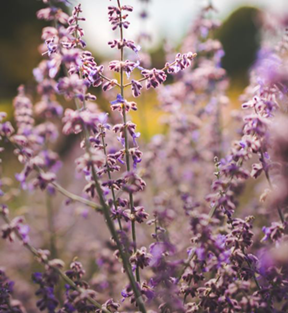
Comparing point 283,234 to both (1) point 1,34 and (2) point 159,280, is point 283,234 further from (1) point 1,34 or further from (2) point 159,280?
(1) point 1,34

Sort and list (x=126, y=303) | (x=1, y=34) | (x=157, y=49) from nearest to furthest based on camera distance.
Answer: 1. (x=126, y=303)
2. (x=1, y=34)
3. (x=157, y=49)

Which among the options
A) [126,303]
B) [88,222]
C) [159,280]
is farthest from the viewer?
[88,222]

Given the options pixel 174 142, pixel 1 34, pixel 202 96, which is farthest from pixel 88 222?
pixel 1 34

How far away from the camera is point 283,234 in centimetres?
159

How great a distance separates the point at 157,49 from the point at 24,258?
18.8 meters

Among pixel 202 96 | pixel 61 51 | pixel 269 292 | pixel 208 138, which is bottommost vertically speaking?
pixel 269 292

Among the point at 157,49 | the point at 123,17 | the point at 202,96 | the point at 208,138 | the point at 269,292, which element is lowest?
the point at 269,292

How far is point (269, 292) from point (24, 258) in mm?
3116

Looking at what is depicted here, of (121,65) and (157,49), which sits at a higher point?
(157,49)

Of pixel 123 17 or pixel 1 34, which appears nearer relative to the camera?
pixel 123 17

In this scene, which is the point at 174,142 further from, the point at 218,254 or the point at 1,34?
the point at 1,34

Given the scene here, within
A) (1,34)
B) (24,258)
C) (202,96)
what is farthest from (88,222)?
(1,34)

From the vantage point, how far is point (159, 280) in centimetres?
156

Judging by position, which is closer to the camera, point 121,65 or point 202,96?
point 121,65
